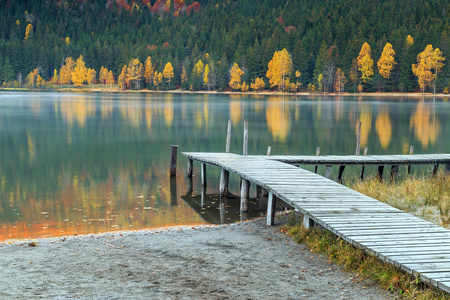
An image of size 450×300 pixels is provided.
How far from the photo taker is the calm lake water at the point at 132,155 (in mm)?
14815

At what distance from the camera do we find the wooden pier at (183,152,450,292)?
7492 mm

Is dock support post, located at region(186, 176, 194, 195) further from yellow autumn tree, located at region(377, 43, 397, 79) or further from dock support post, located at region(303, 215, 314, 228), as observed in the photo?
yellow autumn tree, located at region(377, 43, 397, 79)

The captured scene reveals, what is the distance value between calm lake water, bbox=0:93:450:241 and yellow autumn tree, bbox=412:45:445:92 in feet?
171

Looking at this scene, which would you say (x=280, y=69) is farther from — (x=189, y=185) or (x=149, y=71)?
(x=189, y=185)

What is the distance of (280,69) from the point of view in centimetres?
12369

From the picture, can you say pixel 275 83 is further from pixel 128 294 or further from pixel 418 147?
pixel 128 294

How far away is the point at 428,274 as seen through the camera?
6953mm

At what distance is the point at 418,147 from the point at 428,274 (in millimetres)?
26176

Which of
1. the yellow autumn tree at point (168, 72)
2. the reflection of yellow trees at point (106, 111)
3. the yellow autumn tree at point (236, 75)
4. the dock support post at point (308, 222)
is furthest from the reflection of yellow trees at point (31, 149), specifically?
the yellow autumn tree at point (168, 72)

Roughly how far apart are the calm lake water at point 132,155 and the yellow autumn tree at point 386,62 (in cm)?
5780

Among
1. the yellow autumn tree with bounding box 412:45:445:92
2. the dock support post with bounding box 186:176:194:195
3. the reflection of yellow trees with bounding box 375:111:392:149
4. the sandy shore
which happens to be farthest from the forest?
the sandy shore

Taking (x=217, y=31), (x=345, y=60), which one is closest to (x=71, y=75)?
(x=217, y=31)

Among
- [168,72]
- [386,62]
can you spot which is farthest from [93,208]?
[168,72]

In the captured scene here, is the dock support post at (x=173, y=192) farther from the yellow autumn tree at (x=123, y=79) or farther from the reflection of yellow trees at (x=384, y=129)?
the yellow autumn tree at (x=123, y=79)
